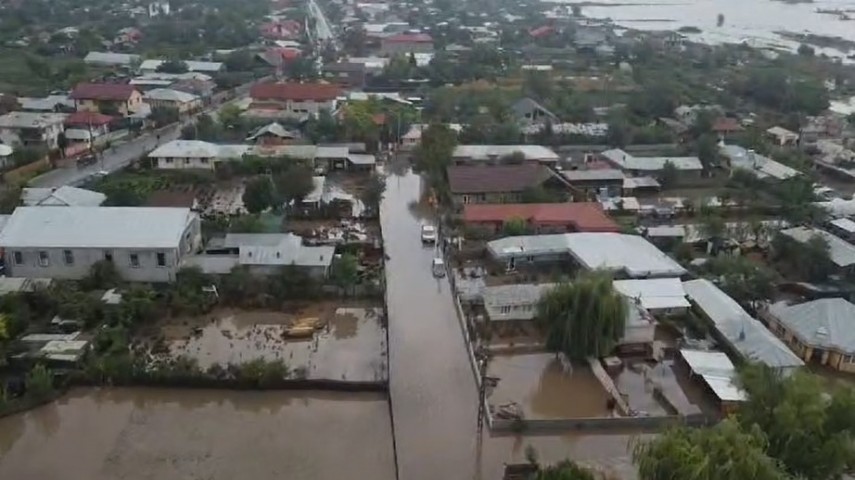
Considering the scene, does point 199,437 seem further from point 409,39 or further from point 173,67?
point 409,39

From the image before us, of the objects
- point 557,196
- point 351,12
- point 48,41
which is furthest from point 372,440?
point 351,12

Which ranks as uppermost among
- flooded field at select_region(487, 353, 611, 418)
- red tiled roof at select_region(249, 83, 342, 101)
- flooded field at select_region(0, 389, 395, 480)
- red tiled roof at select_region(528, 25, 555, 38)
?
red tiled roof at select_region(528, 25, 555, 38)

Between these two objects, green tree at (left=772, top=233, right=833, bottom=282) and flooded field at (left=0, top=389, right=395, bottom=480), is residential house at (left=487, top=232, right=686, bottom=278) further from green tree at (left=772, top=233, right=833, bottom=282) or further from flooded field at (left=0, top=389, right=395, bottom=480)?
flooded field at (left=0, top=389, right=395, bottom=480)

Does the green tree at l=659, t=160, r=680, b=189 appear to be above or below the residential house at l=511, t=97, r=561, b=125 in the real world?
below

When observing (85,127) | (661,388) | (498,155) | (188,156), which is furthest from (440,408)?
(85,127)

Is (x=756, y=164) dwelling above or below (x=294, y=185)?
below

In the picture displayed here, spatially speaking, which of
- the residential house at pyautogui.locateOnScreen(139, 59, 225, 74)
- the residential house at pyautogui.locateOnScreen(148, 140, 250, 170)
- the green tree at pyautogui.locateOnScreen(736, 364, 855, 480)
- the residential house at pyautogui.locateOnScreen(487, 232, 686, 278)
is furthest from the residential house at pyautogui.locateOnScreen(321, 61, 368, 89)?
the green tree at pyautogui.locateOnScreen(736, 364, 855, 480)

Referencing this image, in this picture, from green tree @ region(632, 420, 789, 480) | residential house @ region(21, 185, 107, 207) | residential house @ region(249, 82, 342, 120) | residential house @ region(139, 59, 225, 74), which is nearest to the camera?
green tree @ region(632, 420, 789, 480)
